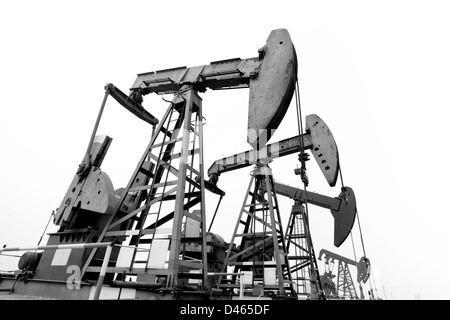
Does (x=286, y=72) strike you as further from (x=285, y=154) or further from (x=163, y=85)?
(x=285, y=154)

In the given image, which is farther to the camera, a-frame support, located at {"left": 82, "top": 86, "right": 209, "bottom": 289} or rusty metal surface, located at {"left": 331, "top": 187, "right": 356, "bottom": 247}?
rusty metal surface, located at {"left": 331, "top": 187, "right": 356, "bottom": 247}

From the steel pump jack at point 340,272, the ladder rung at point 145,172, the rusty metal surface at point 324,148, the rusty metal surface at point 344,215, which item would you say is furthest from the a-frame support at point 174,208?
the steel pump jack at point 340,272

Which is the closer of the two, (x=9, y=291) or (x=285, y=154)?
(x=9, y=291)

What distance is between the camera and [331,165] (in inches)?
344

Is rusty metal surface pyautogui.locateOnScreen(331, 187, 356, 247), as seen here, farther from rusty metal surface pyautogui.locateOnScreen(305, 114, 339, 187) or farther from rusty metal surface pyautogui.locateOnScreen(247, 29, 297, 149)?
rusty metal surface pyautogui.locateOnScreen(247, 29, 297, 149)

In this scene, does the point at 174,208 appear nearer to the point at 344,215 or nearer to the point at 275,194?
the point at 275,194

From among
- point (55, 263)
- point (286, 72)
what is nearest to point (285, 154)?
point (286, 72)

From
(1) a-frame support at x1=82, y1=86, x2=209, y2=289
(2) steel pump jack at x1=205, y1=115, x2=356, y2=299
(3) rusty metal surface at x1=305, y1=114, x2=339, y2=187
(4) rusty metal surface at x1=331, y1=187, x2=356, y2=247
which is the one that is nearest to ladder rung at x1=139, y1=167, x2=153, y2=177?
(1) a-frame support at x1=82, y1=86, x2=209, y2=289

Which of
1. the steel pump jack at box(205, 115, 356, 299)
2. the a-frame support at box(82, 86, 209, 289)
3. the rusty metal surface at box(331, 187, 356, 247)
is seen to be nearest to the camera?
the a-frame support at box(82, 86, 209, 289)

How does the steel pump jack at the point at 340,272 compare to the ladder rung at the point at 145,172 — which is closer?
the ladder rung at the point at 145,172

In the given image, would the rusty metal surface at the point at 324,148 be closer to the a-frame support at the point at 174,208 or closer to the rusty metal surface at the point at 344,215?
the rusty metal surface at the point at 344,215
